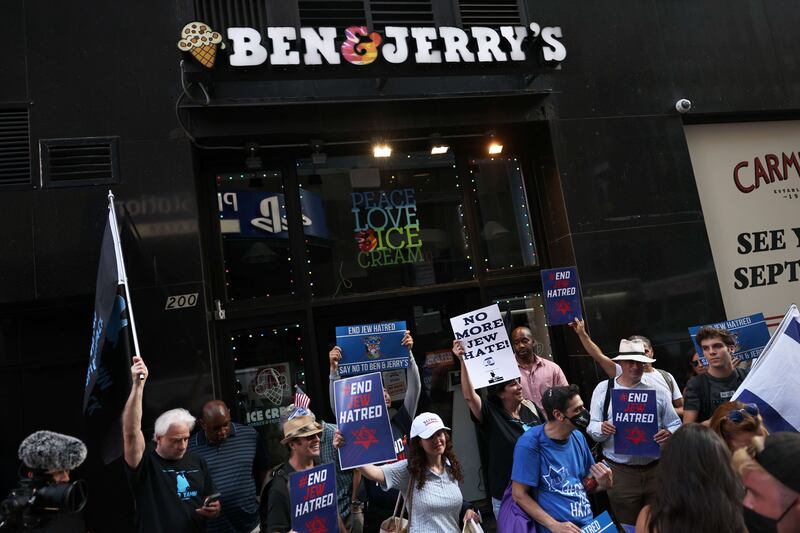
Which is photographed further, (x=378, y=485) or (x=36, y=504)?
(x=378, y=485)

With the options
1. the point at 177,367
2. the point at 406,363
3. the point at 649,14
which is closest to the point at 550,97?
the point at 649,14

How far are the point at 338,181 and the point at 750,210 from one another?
5906mm

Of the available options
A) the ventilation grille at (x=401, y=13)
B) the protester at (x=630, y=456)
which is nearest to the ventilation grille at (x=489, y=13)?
the ventilation grille at (x=401, y=13)

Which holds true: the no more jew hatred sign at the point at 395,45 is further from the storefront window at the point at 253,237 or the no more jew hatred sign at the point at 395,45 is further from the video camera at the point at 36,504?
the video camera at the point at 36,504

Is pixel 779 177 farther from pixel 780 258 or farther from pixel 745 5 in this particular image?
pixel 745 5

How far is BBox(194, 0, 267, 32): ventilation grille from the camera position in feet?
23.3

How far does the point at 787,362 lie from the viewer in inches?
155

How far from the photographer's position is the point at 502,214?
25.9ft

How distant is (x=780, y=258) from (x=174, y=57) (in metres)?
8.55

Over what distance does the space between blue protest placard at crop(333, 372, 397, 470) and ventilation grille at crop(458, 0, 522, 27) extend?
549 centimetres

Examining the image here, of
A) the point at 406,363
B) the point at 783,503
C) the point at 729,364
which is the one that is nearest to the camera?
the point at 783,503

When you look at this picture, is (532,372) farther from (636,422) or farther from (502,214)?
(502,214)

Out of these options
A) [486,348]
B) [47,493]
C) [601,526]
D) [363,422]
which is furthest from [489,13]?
[47,493]

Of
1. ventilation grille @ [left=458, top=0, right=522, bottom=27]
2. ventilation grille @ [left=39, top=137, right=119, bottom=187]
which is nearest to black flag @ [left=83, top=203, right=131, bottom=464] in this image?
ventilation grille @ [left=39, top=137, right=119, bottom=187]
